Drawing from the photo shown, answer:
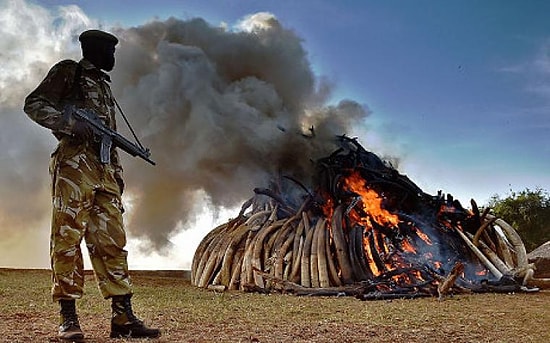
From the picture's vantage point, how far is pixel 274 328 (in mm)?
4543

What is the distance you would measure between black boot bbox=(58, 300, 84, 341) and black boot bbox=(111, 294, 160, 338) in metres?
0.28

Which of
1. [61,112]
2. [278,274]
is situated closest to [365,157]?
[278,274]

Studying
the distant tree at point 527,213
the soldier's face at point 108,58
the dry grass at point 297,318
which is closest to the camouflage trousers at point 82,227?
the dry grass at point 297,318

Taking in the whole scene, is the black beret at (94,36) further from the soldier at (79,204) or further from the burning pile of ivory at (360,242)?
the burning pile of ivory at (360,242)

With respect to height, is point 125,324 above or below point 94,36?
below

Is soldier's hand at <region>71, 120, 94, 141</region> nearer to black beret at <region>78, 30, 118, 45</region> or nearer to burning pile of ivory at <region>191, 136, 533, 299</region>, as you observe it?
black beret at <region>78, 30, 118, 45</region>

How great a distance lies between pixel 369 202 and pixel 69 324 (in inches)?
252

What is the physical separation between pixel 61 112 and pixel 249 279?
5196 mm

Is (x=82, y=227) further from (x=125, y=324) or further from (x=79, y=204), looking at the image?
(x=125, y=324)

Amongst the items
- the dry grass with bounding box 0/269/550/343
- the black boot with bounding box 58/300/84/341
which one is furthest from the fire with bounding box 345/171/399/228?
the black boot with bounding box 58/300/84/341

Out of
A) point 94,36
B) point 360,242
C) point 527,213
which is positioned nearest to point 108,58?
point 94,36

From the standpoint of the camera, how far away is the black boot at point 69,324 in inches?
152

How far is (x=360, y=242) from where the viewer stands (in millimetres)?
8680

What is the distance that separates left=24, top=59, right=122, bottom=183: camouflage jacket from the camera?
4.17 metres
